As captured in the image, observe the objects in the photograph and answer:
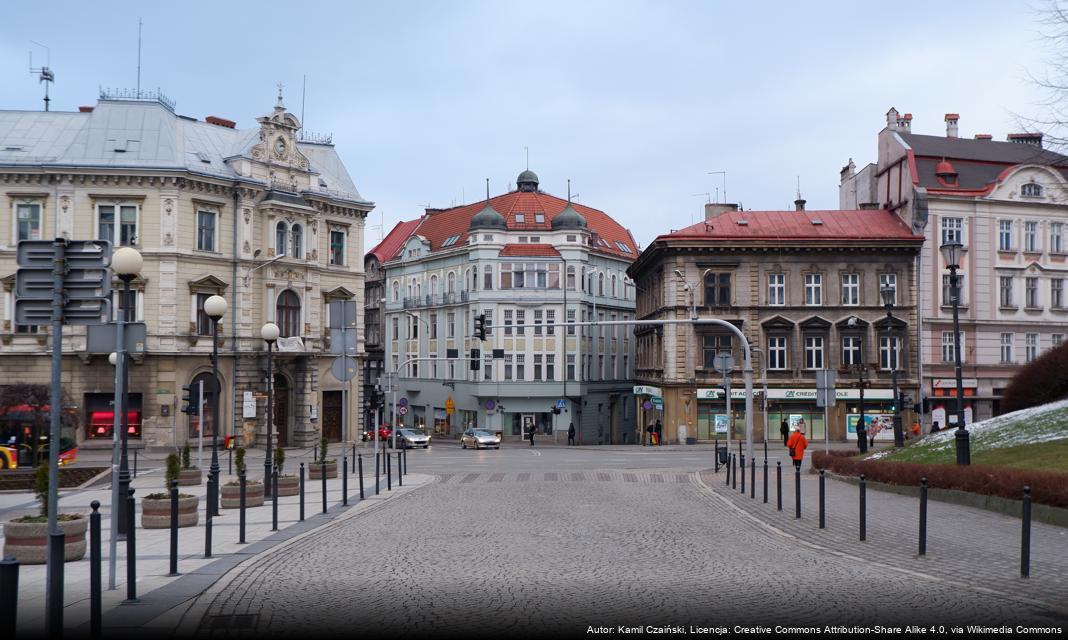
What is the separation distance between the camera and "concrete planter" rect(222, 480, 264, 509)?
64.7ft

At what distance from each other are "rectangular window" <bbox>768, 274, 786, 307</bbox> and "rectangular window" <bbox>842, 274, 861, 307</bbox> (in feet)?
10.9

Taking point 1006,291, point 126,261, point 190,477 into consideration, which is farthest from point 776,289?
point 126,261

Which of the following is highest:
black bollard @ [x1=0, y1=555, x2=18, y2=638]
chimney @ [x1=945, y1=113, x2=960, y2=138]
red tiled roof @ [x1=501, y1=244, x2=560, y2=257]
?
chimney @ [x1=945, y1=113, x2=960, y2=138]

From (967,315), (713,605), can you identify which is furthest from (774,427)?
(713,605)

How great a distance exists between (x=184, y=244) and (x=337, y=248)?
9428mm

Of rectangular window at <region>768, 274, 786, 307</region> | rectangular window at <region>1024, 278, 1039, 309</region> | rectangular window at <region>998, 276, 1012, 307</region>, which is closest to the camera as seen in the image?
rectangular window at <region>768, 274, 786, 307</region>

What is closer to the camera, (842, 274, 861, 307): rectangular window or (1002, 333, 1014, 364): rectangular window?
(842, 274, 861, 307): rectangular window

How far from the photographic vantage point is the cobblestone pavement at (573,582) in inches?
340

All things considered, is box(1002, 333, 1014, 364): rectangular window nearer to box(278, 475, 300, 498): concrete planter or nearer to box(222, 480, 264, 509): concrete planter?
box(278, 475, 300, 498): concrete planter

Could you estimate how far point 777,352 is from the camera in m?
52.5

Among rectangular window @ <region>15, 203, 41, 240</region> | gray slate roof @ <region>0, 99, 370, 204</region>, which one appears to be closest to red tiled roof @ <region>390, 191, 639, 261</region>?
gray slate roof @ <region>0, 99, 370, 204</region>

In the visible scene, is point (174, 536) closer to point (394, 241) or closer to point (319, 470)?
point (319, 470)

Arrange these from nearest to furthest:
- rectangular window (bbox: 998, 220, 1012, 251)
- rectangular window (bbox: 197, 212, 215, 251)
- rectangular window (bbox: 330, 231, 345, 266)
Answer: rectangular window (bbox: 197, 212, 215, 251), rectangular window (bbox: 330, 231, 345, 266), rectangular window (bbox: 998, 220, 1012, 251)

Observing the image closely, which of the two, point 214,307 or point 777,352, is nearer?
point 214,307
